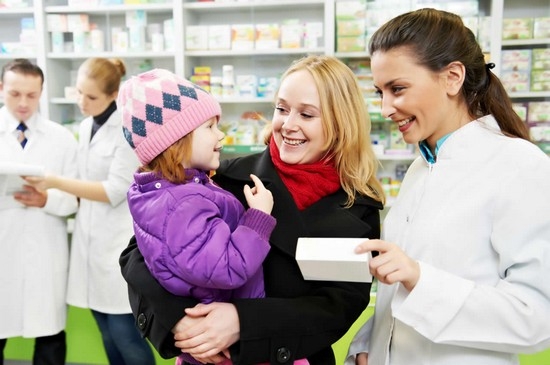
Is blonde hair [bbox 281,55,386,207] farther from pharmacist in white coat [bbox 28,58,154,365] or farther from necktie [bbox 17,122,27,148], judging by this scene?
necktie [bbox 17,122,27,148]

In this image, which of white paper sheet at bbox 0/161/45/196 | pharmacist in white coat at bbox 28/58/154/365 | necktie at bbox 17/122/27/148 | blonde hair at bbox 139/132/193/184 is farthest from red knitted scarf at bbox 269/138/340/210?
necktie at bbox 17/122/27/148

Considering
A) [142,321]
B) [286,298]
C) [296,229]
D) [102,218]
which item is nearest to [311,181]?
[296,229]

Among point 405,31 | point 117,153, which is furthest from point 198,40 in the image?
point 405,31

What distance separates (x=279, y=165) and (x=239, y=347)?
1.63 feet

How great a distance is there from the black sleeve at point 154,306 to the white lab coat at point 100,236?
4.68 ft

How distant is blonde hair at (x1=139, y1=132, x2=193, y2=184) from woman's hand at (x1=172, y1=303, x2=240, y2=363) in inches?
12.5

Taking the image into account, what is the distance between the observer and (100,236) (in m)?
2.84

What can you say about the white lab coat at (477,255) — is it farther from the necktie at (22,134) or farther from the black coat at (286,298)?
the necktie at (22,134)

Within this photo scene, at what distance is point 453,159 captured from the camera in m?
1.23

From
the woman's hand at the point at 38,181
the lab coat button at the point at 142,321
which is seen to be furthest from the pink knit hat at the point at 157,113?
the woman's hand at the point at 38,181

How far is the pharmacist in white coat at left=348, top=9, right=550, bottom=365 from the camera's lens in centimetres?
108

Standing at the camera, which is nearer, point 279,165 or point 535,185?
point 535,185

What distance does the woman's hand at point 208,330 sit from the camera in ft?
3.84

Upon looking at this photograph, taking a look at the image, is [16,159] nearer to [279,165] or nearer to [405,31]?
[279,165]
